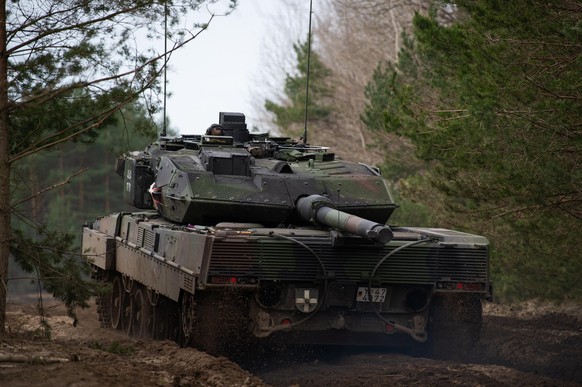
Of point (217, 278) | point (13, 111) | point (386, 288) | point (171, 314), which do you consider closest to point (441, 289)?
point (386, 288)

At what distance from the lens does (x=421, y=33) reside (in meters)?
16.3

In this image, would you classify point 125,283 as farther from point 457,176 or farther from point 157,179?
point 457,176

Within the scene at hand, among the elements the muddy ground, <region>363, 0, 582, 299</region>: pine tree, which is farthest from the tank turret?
the muddy ground

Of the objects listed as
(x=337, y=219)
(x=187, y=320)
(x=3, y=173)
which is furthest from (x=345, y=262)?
(x=3, y=173)

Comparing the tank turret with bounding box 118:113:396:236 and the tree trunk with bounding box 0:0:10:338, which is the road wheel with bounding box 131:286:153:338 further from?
the tree trunk with bounding box 0:0:10:338

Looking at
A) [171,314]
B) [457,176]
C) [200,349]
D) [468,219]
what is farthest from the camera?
[468,219]

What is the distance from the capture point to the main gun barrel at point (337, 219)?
12.3 metres

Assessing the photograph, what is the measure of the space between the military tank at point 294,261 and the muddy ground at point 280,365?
1.30 feet

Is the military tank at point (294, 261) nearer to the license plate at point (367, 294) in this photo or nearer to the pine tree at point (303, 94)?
the license plate at point (367, 294)

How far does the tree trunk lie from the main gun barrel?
3.31 metres

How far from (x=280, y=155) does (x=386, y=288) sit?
3030 millimetres

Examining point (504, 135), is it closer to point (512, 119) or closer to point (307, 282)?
point (512, 119)

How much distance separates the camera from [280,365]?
1370 cm

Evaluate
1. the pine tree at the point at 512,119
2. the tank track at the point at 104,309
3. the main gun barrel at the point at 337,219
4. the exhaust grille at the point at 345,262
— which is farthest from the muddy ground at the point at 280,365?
the tank track at the point at 104,309
